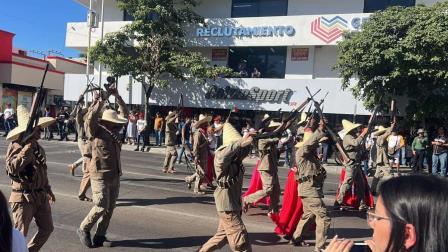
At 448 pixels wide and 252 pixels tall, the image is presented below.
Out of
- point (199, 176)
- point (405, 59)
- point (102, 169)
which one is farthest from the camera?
point (405, 59)

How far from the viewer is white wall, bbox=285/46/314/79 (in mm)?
23703

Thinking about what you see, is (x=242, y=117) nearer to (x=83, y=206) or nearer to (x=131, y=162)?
(x=131, y=162)

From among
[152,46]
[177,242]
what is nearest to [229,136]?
[177,242]

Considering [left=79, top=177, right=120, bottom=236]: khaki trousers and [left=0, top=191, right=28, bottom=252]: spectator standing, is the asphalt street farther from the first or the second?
[left=0, top=191, right=28, bottom=252]: spectator standing

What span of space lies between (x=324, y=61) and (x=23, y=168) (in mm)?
20515

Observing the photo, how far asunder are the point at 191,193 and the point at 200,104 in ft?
49.9

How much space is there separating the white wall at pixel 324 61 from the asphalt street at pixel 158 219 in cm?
1246

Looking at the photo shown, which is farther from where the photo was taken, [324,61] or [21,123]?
[324,61]

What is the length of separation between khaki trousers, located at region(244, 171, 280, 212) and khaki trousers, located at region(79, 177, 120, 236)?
2.55m

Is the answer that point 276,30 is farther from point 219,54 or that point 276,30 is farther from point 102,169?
point 102,169

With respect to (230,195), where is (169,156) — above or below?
below

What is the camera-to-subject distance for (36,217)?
5.06 meters

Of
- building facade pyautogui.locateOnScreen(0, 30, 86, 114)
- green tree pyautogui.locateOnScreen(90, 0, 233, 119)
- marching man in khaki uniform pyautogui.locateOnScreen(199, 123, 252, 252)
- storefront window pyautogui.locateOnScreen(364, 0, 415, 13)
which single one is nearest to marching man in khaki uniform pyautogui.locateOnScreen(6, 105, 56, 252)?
marching man in khaki uniform pyautogui.locateOnScreen(199, 123, 252, 252)

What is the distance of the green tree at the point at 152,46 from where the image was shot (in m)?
22.9
